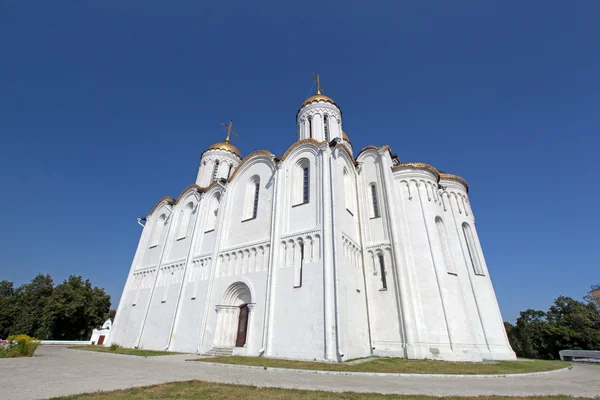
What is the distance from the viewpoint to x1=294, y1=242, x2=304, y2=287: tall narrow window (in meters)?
14.2

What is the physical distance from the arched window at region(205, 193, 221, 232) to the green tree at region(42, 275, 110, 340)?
2107 centimetres

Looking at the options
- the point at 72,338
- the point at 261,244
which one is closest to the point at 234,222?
the point at 261,244

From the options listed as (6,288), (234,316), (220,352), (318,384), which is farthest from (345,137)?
(6,288)

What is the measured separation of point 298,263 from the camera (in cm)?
1463

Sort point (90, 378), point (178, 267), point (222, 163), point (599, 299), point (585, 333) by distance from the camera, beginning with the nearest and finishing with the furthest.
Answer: point (90, 378)
point (178, 267)
point (585, 333)
point (222, 163)
point (599, 299)

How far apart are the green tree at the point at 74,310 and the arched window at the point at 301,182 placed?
95.1ft

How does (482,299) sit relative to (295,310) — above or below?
above

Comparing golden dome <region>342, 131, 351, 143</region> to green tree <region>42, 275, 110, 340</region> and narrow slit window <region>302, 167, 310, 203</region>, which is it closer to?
narrow slit window <region>302, 167, 310, 203</region>

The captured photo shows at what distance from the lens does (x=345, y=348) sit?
1210 cm

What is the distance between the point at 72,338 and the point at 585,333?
52.6 m

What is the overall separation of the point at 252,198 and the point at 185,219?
7.98 meters

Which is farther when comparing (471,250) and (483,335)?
(471,250)

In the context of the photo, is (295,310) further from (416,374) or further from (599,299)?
(599,299)

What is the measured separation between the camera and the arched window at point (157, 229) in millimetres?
26219
